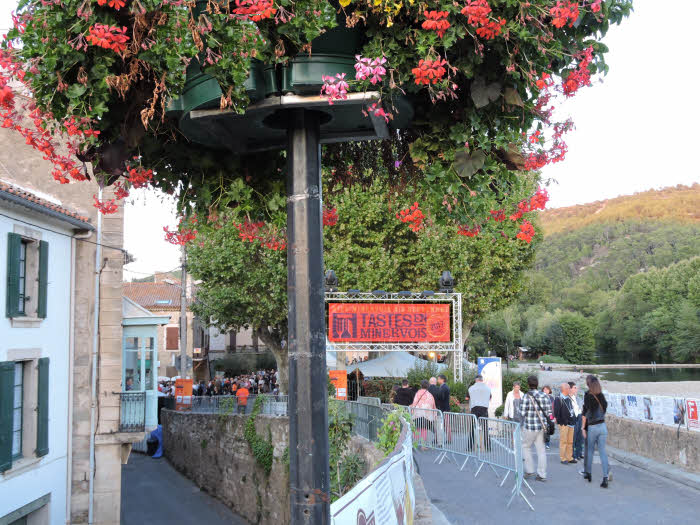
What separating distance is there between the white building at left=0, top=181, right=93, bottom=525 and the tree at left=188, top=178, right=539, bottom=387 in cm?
1161

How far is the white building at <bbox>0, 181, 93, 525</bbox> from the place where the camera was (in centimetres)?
1319

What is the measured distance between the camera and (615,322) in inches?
3757

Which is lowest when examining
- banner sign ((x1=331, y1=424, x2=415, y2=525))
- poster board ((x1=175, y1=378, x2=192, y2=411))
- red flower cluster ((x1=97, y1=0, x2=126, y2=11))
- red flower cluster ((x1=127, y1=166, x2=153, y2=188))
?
poster board ((x1=175, y1=378, x2=192, y2=411))

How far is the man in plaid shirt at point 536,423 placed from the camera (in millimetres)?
10555

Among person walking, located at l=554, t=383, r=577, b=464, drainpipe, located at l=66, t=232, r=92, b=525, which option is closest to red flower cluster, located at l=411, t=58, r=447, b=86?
person walking, located at l=554, t=383, r=577, b=464

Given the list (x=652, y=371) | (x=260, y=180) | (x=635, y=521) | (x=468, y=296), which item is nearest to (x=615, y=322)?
(x=652, y=371)

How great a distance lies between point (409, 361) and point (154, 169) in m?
24.5

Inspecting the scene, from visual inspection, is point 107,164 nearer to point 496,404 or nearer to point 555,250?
point 496,404

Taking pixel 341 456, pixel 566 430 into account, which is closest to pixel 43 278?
pixel 341 456

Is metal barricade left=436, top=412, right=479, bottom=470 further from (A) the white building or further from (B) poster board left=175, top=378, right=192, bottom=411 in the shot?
(B) poster board left=175, top=378, right=192, bottom=411

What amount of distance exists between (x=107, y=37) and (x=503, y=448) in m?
9.07

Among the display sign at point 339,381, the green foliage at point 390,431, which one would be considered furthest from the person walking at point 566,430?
A: the display sign at point 339,381

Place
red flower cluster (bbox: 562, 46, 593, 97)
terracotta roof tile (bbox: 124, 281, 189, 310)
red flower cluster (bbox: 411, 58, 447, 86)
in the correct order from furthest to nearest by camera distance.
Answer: terracotta roof tile (bbox: 124, 281, 189, 310), red flower cluster (bbox: 562, 46, 593, 97), red flower cluster (bbox: 411, 58, 447, 86)

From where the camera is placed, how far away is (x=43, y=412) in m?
14.2
